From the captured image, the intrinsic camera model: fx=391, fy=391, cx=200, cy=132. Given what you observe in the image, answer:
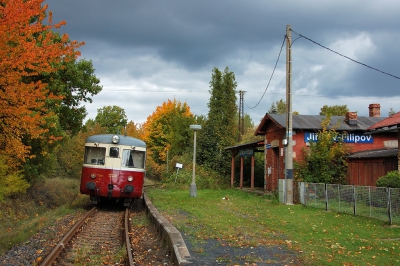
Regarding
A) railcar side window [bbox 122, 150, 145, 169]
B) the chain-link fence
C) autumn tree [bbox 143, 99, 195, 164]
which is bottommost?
the chain-link fence

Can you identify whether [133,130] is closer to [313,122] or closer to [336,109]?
[336,109]

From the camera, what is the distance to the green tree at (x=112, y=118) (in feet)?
250

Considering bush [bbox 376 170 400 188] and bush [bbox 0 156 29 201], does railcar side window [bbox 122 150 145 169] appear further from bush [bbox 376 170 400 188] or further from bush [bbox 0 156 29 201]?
bush [bbox 376 170 400 188]

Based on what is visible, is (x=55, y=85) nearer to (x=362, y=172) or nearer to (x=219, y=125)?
(x=362, y=172)

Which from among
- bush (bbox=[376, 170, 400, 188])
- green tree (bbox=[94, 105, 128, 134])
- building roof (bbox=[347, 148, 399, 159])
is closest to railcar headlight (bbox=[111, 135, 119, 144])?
bush (bbox=[376, 170, 400, 188])

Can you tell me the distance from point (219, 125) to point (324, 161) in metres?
18.3

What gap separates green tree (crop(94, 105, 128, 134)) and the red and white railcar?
61701 mm

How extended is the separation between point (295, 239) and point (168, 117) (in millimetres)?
46130

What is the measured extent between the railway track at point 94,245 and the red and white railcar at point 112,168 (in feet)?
5.71

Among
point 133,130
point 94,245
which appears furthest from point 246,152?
point 133,130

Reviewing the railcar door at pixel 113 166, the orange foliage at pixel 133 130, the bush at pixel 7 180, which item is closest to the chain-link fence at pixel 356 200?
the railcar door at pixel 113 166

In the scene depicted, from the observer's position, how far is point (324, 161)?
19.0 meters

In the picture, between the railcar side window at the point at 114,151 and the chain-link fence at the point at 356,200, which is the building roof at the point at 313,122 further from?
the railcar side window at the point at 114,151

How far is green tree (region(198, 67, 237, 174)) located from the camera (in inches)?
1384
